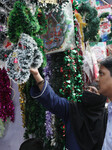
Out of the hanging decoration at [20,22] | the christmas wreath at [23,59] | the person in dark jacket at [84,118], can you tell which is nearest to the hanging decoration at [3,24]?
the hanging decoration at [20,22]

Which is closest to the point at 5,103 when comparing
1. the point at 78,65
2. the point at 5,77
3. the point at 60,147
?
the point at 5,77

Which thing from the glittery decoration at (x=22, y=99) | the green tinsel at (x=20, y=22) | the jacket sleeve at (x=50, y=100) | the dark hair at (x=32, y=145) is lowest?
the dark hair at (x=32, y=145)

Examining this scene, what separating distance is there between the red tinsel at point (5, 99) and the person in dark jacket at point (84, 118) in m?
1.34

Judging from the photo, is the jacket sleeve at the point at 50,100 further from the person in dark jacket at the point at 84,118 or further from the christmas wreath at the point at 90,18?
the christmas wreath at the point at 90,18

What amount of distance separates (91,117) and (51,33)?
986 millimetres

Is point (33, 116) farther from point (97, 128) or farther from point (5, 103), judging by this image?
point (97, 128)

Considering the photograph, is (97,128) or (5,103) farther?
(5,103)

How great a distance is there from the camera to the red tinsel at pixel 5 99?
2359mm

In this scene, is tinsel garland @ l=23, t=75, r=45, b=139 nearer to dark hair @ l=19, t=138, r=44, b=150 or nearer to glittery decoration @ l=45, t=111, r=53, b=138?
glittery decoration @ l=45, t=111, r=53, b=138

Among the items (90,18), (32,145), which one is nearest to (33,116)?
(32,145)

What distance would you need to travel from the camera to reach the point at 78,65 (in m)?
2.03

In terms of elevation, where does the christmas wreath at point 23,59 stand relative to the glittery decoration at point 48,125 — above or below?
above

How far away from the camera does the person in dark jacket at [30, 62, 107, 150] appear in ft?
4.05

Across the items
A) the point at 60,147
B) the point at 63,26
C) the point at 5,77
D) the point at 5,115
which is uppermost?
the point at 63,26
